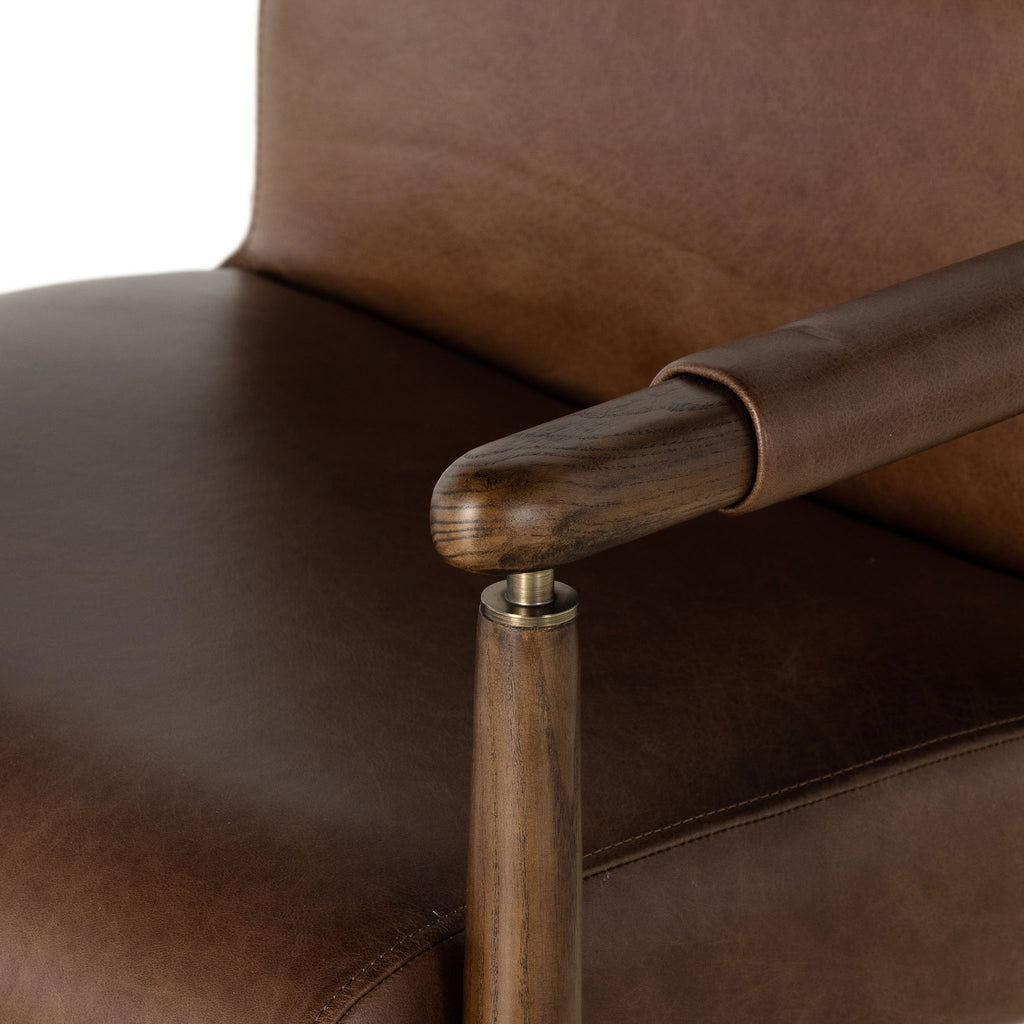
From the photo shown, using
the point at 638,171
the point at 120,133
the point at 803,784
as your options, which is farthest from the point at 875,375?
the point at 120,133

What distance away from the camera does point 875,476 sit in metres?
0.93

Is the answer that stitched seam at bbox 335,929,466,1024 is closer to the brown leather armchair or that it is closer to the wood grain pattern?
the brown leather armchair

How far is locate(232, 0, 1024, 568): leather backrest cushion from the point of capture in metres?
0.88

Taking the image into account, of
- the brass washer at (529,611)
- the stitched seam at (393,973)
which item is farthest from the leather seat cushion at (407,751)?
the brass washer at (529,611)

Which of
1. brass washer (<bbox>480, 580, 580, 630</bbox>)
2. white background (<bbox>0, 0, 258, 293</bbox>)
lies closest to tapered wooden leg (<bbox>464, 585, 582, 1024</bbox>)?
brass washer (<bbox>480, 580, 580, 630</bbox>)

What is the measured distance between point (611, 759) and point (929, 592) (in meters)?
0.25

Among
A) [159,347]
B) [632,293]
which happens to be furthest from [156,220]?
[632,293]

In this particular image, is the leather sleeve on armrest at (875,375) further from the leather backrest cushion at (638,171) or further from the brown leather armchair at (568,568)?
the leather backrest cushion at (638,171)

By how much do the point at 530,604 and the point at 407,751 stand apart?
16 cm

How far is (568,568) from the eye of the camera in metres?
0.82

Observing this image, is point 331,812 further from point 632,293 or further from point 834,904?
point 632,293

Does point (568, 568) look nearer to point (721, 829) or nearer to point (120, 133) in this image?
point (721, 829)

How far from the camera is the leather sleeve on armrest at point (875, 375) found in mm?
536

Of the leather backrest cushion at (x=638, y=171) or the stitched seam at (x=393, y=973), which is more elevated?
the leather backrest cushion at (x=638, y=171)
